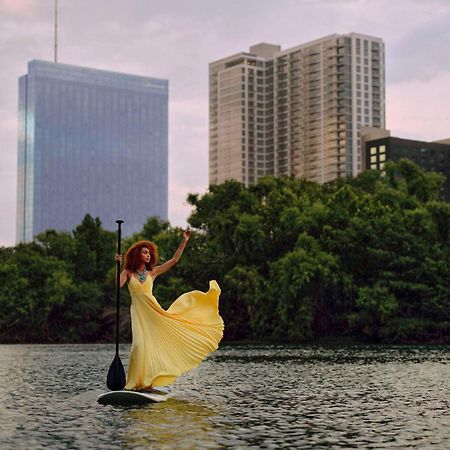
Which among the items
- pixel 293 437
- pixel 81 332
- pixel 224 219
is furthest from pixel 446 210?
pixel 293 437

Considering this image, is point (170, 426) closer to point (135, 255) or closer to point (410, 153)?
point (135, 255)

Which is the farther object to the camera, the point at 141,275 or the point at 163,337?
the point at 141,275

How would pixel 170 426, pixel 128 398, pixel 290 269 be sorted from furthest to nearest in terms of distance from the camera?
pixel 290 269 < pixel 128 398 < pixel 170 426

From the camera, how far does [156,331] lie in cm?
1962

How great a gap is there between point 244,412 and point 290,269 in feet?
146

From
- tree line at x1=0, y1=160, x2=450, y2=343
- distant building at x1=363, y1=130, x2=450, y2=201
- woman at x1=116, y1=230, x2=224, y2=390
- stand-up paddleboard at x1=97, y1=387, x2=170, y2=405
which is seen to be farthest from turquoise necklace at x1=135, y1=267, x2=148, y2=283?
distant building at x1=363, y1=130, x2=450, y2=201

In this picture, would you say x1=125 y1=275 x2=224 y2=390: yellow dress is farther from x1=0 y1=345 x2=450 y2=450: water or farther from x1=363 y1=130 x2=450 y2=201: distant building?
x1=363 y1=130 x2=450 y2=201: distant building

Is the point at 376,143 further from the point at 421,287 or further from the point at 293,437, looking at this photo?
the point at 293,437

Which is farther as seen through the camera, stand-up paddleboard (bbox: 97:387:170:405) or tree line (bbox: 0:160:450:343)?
Answer: tree line (bbox: 0:160:450:343)

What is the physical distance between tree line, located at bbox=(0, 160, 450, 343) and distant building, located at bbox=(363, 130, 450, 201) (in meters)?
80.9

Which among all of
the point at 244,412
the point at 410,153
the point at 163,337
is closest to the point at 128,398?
the point at 163,337

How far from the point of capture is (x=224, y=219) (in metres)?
71.4

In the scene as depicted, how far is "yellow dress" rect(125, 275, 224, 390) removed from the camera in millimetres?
19266

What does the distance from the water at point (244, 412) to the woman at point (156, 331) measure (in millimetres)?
668
